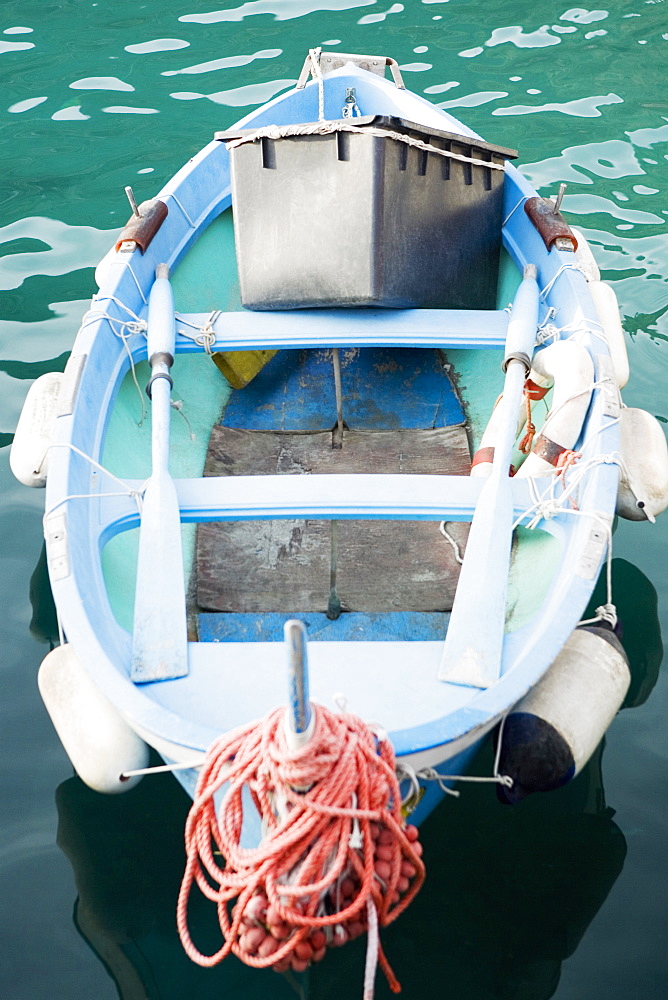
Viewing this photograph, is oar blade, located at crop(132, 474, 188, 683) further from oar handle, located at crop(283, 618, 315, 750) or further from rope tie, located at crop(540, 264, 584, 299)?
rope tie, located at crop(540, 264, 584, 299)

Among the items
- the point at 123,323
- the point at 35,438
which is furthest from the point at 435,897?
the point at 123,323

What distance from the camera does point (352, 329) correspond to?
3.90 m

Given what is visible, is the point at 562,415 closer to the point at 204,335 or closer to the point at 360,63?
the point at 204,335

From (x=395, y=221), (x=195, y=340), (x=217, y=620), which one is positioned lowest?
(x=217, y=620)

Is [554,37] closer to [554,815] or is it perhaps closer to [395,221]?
[395,221]

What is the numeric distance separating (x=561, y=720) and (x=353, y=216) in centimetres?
218

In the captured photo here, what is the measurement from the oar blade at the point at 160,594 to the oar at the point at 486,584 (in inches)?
30.0

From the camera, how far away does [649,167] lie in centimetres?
667

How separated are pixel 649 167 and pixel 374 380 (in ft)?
11.1

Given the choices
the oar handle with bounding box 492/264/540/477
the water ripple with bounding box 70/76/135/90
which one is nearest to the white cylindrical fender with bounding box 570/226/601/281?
the oar handle with bounding box 492/264/540/477

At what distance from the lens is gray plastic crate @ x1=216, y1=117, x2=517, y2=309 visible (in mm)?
3742

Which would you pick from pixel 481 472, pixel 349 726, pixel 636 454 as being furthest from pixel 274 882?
pixel 636 454

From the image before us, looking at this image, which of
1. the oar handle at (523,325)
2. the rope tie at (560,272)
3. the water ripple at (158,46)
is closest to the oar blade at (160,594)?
the oar handle at (523,325)

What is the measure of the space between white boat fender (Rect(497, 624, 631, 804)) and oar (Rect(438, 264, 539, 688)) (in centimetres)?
20
